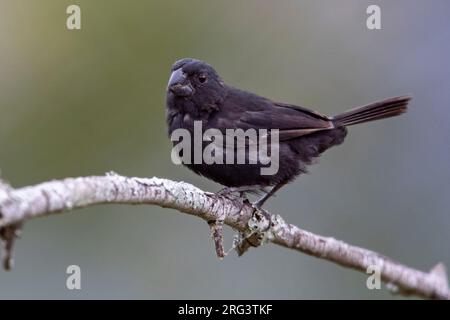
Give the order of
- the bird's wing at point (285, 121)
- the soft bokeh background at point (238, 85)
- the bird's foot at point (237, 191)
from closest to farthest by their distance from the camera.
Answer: the bird's foot at point (237, 191), the bird's wing at point (285, 121), the soft bokeh background at point (238, 85)

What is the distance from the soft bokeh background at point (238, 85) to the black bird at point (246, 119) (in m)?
1.59

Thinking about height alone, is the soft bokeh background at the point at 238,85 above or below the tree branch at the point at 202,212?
above

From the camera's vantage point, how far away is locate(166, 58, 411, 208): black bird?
170 inches

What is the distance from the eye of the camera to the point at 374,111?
4.78 metres

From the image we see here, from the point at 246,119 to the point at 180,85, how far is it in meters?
0.51

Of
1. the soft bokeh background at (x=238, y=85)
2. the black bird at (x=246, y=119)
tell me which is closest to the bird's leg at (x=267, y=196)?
the black bird at (x=246, y=119)

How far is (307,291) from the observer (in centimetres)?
568

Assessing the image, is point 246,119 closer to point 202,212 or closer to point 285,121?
point 285,121

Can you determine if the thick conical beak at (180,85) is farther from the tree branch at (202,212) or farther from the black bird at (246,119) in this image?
the tree branch at (202,212)

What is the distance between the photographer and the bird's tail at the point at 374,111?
15.6 ft

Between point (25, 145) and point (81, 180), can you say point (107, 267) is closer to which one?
point (25, 145)

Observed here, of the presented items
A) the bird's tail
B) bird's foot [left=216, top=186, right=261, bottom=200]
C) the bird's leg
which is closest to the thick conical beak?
bird's foot [left=216, top=186, right=261, bottom=200]

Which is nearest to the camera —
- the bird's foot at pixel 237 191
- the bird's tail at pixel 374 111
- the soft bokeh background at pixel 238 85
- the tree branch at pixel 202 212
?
the tree branch at pixel 202 212
